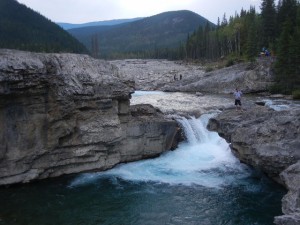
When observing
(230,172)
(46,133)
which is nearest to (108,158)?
(46,133)

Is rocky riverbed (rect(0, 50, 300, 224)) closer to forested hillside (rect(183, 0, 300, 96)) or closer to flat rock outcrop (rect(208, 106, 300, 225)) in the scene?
flat rock outcrop (rect(208, 106, 300, 225))

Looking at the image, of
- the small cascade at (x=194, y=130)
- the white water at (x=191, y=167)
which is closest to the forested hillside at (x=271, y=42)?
the small cascade at (x=194, y=130)

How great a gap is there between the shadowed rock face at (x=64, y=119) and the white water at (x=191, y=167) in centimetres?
101

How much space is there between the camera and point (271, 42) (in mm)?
68938

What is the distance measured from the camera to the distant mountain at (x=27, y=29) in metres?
152

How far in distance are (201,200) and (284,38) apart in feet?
124

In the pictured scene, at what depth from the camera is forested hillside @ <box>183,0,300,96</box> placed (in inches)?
1879

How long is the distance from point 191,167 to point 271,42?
2099 inches

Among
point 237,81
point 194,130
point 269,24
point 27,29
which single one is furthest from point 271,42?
point 27,29

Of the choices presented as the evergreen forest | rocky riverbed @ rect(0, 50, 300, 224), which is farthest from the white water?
the evergreen forest

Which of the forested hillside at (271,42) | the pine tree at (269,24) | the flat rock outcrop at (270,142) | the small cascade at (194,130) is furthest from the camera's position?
the pine tree at (269,24)

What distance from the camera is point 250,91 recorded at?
168 ft

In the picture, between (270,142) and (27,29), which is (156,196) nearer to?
(270,142)

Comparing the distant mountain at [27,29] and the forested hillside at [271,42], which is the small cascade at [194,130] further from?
the distant mountain at [27,29]
